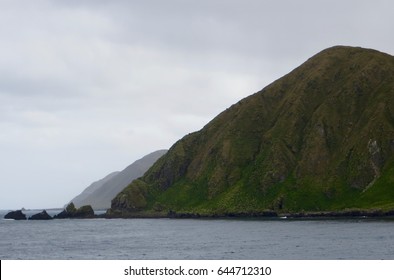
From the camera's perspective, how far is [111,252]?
345 ft

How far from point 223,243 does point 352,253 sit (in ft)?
116

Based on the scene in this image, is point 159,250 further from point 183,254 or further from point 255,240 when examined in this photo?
point 255,240

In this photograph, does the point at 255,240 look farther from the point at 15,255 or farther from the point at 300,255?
the point at 15,255

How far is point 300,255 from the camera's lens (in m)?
90.5

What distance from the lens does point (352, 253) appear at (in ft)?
298
